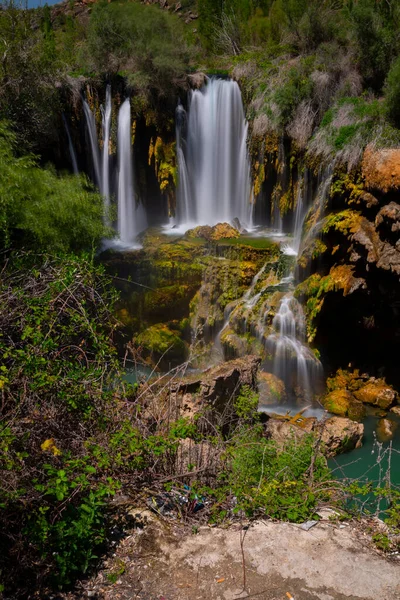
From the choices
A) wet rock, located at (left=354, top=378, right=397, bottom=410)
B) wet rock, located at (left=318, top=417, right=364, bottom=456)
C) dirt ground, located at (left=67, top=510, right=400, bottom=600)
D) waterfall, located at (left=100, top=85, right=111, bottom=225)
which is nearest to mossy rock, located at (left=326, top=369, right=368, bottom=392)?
wet rock, located at (left=354, top=378, right=397, bottom=410)

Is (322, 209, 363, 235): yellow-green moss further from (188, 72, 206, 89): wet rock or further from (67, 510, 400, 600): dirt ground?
(188, 72, 206, 89): wet rock

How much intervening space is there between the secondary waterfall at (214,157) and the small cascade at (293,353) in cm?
534

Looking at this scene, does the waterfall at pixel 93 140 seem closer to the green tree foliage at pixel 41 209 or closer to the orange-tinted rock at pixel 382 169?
the green tree foliage at pixel 41 209

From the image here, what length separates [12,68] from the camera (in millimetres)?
11656

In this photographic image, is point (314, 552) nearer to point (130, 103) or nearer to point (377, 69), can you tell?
Answer: point (377, 69)

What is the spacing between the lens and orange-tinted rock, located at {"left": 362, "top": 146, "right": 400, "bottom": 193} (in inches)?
365

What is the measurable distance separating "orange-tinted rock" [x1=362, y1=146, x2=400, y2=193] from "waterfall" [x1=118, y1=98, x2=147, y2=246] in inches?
310

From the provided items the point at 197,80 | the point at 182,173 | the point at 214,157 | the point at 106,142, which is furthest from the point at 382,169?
the point at 106,142

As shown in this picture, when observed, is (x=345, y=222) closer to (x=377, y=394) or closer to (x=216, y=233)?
(x=377, y=394)

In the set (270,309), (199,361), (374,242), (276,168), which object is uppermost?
(276,168)

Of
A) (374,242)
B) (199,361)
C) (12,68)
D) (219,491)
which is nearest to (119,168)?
(12,68)

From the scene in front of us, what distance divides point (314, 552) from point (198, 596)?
3.07 ft

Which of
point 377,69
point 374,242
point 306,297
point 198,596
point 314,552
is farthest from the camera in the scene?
point 377,69

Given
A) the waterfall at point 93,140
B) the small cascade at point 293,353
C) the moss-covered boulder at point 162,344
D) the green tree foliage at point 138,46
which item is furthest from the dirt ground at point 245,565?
the green tree foliage at point 138,46
